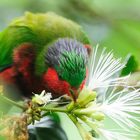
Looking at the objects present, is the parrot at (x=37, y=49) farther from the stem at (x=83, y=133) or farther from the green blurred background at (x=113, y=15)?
the stem at (x=83, y=133)

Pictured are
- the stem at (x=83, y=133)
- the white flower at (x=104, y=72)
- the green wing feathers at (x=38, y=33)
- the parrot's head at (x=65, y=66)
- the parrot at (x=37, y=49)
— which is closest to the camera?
the stem at (x=83, y=133)

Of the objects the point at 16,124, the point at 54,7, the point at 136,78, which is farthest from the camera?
the point at 54,7

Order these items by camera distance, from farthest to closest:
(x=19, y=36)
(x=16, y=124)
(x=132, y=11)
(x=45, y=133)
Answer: (x=19, y=36) → (x=132, y=11) → (x=45, y=133) → (x=16, y=124)

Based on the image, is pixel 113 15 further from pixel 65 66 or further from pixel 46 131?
pixel 46 131

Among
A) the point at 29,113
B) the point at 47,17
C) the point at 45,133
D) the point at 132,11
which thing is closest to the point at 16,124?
the point at 29,113

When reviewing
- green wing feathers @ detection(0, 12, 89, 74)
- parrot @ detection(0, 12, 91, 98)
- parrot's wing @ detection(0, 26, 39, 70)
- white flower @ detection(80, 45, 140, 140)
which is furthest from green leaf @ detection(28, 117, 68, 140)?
parrot's wing @ detection(0, 26, 39, 70)

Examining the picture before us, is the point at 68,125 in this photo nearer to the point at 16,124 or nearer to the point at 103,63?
the point at 103,63

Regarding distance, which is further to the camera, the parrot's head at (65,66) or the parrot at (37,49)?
the parrot at (37,49)

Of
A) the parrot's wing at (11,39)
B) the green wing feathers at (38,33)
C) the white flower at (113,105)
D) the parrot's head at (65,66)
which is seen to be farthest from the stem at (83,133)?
the parrot's wing at (11,39)

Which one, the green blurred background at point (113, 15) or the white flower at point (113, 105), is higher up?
the green blurred background at point (113, 15)
